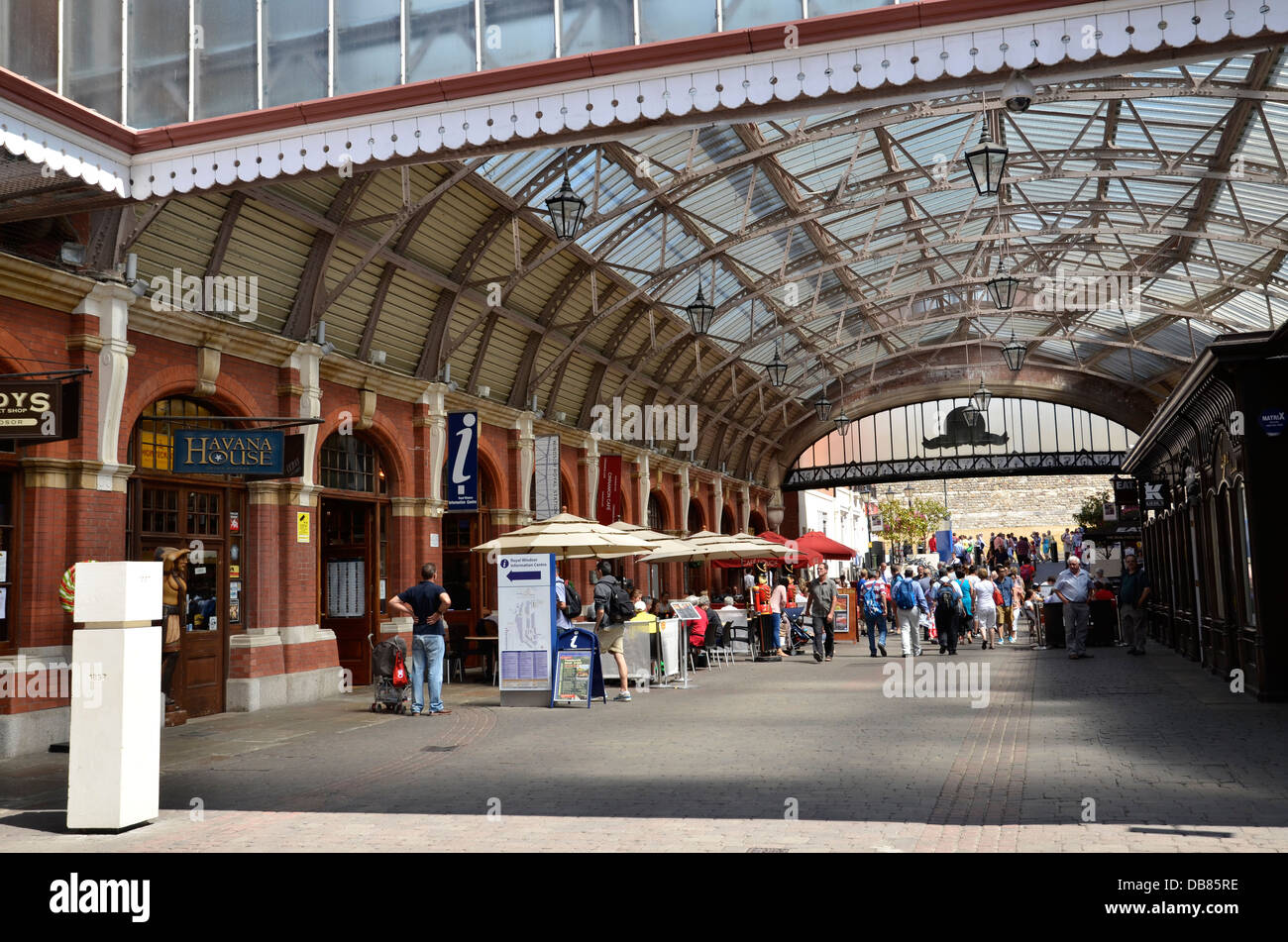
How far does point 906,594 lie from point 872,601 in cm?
108

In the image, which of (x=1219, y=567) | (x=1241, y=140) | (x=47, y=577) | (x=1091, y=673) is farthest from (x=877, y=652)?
(x=47, y=577)

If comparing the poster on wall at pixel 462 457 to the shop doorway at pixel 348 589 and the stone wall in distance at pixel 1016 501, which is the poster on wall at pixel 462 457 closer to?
the shop doorway at pixel 348 589

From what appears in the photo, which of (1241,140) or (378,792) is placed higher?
(1241,140)

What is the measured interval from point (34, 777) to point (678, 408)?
2413 centimetres

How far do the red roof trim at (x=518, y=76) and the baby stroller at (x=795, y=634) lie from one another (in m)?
17.3

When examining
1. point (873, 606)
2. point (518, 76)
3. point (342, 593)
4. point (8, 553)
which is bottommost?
point (873, 606)

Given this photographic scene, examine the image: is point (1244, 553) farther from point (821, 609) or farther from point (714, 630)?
point (714, 630)

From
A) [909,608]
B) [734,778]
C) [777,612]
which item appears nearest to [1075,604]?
[909,608]

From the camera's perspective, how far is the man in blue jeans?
13.1 m

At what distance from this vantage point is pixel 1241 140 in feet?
66.8

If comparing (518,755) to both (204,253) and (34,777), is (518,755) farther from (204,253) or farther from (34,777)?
(204,253)

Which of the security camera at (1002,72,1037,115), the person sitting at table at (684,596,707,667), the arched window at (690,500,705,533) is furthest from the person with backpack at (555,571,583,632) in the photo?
the arched window at (690,500,705,533)

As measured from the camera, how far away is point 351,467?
57.4 ft

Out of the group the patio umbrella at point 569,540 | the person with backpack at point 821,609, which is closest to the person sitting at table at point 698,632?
the person with backpack at point 821,609
